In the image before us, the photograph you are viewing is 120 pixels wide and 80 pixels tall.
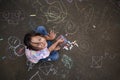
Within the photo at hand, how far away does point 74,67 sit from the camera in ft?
7.73

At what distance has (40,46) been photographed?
7.13 ft

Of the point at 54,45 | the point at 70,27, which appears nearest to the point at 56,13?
the point at 70,27

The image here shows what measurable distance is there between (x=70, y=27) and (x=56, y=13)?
7.0 inches

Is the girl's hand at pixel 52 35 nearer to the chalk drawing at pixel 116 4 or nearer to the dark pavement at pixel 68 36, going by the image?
the dark pavement at pixel 68 36

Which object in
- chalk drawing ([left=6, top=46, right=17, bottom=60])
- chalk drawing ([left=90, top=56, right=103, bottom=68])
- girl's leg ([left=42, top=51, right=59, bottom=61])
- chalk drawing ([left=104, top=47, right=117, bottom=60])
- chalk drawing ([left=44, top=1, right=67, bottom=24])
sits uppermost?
chalk drawing ([left=44, top=1, right=67, bottom=24])

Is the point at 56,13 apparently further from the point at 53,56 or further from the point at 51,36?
the point at 53,56

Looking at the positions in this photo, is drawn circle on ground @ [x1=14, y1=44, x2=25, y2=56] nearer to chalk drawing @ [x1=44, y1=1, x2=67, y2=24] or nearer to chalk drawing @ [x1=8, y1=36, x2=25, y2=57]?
chalk drawing @ [x1=8, y1=36, x2=25, y2=57]

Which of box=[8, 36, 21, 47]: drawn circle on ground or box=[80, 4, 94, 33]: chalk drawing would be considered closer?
box=[8, 36, 21, 47]: drawn circle on ground

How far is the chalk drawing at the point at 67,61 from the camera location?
7.63 feet

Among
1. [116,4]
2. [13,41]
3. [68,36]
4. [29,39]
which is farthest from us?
[116,4]

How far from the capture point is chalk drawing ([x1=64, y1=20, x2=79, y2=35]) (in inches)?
92.4

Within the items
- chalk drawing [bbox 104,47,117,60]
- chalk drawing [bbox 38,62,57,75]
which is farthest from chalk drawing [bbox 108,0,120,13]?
chalk drawing [bbox 38,62,57,75]

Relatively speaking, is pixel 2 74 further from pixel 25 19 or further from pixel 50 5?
pixel 50 5

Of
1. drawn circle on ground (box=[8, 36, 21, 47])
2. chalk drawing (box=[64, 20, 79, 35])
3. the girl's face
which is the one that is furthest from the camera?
chalk drawing (box=[64, 20, 79, 35])
